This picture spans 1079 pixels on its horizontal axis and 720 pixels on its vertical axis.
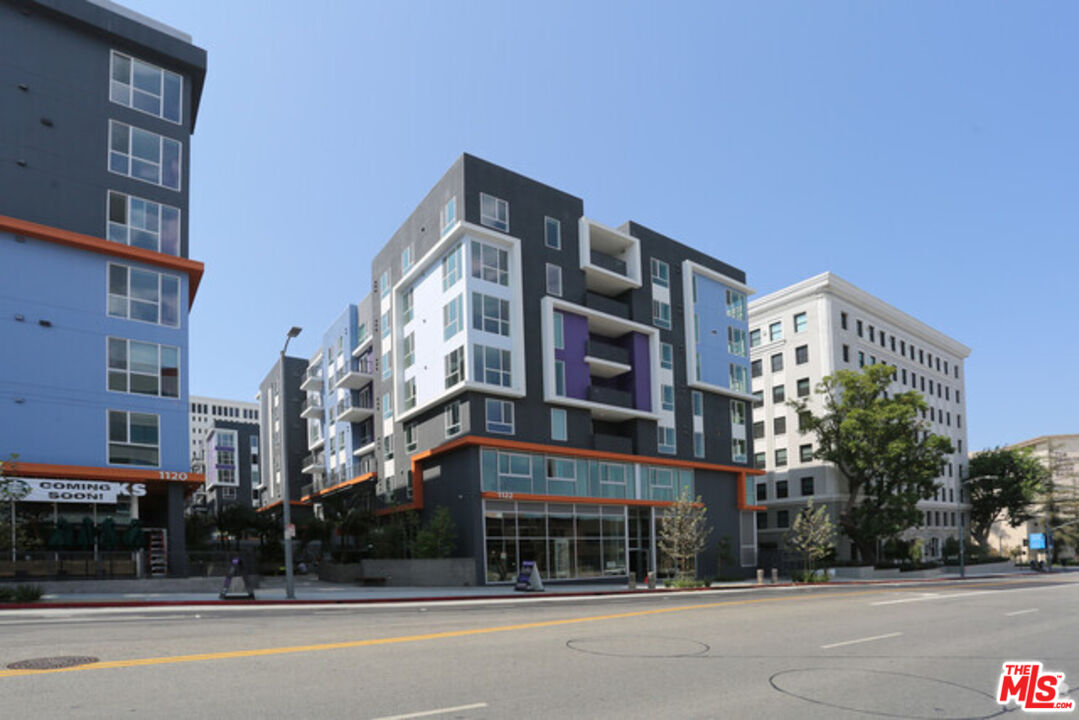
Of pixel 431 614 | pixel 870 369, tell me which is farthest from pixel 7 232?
pixel 870 369

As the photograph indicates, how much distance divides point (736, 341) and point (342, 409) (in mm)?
29821

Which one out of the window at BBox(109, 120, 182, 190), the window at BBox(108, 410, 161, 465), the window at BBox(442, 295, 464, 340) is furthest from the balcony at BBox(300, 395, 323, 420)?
the window at BBox(108, 410, 161, 465)

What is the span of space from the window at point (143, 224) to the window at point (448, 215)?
13.7 metres

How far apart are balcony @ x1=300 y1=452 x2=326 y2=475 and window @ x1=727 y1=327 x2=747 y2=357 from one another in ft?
115

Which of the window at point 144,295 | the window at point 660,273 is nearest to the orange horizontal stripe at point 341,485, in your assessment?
the window at point 144,295

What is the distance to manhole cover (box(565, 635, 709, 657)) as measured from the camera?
1237 centimetres

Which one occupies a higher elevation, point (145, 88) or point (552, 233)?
point (145, 88)

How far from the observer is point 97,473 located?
30.7 m

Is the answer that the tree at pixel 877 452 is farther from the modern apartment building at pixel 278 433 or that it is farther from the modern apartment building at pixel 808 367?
the modern apartment building at pixel 278 433

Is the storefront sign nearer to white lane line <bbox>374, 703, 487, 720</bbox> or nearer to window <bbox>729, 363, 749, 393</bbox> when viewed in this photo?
white lane line <bbox>374, 703, 487, 720</bbox>

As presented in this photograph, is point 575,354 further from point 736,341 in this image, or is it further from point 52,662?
point 52,662

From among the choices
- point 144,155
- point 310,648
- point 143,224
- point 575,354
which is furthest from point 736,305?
point 310,648

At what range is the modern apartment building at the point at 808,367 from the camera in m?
68.0

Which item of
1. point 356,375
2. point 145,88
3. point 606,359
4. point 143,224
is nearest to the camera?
point 143,224
